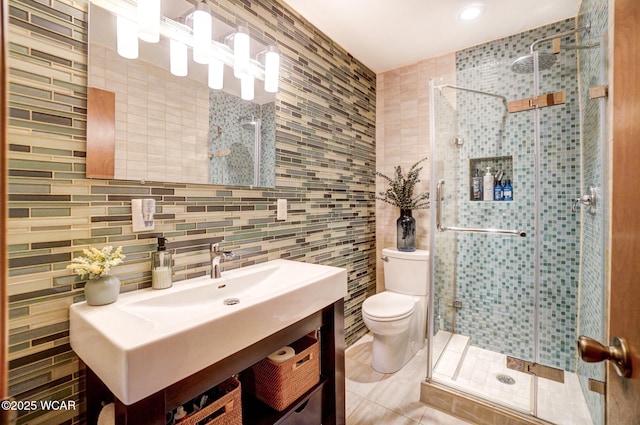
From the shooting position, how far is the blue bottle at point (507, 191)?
6.78ft

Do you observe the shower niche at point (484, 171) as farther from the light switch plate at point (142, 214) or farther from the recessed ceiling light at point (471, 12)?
the light switch plate at point (142, 214)

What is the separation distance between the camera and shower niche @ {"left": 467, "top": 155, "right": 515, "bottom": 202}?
6.84ft

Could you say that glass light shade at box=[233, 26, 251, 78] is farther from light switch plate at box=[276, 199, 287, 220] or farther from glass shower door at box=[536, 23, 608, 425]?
glass shower door at box=[536, 23, 608, 425]

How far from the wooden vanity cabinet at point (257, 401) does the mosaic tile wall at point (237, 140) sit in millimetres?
809

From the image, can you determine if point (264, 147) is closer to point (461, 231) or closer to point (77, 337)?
point (77, 337)

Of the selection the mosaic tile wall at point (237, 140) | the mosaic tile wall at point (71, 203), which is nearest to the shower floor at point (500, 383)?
the mosaic tile wall at point (71, 203)

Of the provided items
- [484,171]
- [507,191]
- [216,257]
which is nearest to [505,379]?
[507,191]

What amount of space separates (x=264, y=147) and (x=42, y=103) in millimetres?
948

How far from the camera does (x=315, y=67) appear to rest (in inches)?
80.7

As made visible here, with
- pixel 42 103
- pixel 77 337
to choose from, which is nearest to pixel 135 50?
pixel 42 103

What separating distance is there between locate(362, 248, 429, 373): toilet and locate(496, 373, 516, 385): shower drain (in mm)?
566

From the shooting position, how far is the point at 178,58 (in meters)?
1.25

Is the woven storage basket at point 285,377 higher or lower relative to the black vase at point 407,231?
lower

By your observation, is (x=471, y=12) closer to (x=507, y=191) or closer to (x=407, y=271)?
(x=507, y=191)
